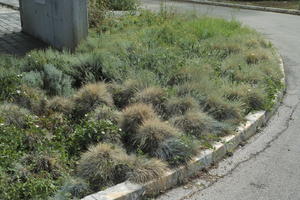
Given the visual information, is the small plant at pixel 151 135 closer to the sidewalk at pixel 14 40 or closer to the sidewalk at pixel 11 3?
the sidewalk at pixel 14 40

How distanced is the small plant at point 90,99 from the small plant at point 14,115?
68cm

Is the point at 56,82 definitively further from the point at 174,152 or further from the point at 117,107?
the point at 174,152

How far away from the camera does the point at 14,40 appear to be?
9422mm

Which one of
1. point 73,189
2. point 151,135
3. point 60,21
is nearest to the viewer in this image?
point 73,189

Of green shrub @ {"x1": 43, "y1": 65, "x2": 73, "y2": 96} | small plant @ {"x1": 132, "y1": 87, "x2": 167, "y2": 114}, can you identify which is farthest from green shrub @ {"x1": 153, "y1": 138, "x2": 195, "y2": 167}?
green shrub @ {"x1": 43, "y1": 65, "x2": 73, "y2": 96}

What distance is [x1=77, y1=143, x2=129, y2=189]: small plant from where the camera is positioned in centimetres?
389

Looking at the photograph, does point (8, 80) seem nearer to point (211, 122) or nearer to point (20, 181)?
point (20, 181)

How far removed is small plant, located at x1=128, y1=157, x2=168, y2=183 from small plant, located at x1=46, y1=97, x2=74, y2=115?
5.01 ft

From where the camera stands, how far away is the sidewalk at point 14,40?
8555 millimetres

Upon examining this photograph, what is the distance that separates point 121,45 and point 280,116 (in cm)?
306

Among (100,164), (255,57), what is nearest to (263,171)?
(100,164)

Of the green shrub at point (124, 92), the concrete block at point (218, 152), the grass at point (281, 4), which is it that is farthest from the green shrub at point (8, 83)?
the grass at point (281, 4)

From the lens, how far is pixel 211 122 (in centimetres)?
502

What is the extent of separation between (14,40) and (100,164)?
648 centimetres
